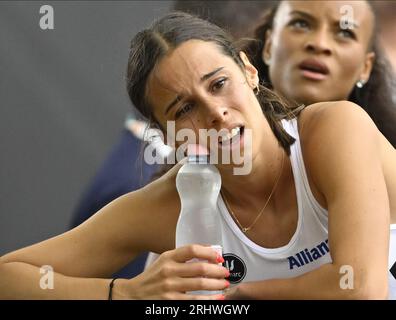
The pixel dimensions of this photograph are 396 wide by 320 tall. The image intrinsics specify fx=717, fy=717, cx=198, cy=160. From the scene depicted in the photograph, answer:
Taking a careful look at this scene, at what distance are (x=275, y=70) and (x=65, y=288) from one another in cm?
86

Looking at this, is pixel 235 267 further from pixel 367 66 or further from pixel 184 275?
pixel 367 66

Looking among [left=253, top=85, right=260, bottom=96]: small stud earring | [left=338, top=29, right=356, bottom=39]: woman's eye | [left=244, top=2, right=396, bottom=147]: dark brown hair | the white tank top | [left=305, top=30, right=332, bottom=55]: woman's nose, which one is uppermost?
[left=338, top=29, right=356, bottom=39]: woman's eye

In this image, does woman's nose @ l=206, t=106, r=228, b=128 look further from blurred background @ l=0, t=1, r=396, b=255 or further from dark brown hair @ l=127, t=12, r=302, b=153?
blurred background @ l=0, t=1, r=396, b=255

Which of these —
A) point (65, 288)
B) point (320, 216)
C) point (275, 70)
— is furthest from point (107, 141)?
point (320, 216)

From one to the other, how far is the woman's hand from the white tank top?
7.9 inches

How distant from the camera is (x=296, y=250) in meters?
1.17

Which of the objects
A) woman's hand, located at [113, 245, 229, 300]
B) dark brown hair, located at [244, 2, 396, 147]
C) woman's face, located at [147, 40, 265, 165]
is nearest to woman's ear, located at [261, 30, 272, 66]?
dark brown hair, located at [244, 2, 396, 147]

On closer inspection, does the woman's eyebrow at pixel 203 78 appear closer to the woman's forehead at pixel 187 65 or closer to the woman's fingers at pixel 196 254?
the woman's forehead at pixel 187 65

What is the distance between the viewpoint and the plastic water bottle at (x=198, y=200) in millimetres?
1123

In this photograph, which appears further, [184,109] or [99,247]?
[99,247]

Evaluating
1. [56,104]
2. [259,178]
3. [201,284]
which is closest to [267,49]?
[56,104]

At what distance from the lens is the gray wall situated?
1.68 meters

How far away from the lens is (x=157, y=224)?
1279mm

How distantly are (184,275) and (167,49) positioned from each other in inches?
15.0
